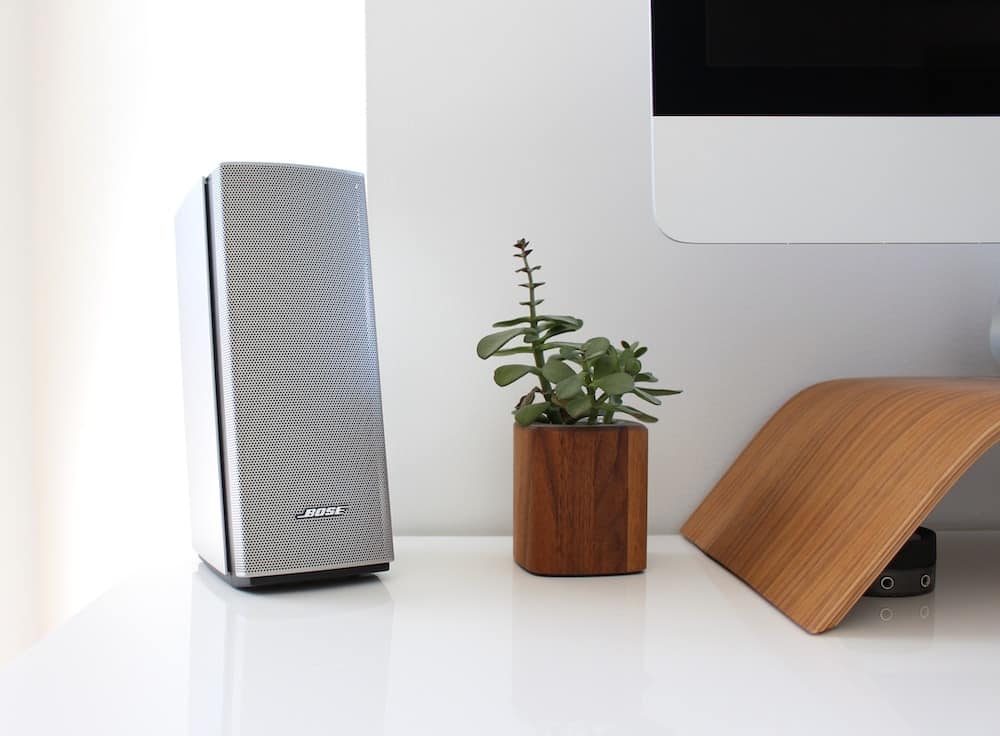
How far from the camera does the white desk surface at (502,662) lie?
0.38 metres

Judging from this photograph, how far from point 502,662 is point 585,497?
0.68 feet

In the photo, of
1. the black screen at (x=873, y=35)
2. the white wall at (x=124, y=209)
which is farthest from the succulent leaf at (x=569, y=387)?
the white wall at (x=124, y=209)

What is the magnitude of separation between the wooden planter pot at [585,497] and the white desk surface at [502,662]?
0.02 m

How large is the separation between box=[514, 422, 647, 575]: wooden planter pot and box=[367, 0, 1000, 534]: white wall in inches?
7.9

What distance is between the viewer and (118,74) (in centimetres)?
102

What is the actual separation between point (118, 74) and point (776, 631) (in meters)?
0.91

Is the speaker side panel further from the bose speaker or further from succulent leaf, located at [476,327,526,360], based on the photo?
succulent leaf, located at [476,327,526,360]

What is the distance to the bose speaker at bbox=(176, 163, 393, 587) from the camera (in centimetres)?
59

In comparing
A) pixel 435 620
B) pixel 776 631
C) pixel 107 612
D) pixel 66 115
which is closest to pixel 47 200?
pixel 66 115

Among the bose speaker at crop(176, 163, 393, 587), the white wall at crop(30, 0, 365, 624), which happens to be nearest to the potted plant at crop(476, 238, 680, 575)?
the bose speaker at crop(176, 163, 393, 587)

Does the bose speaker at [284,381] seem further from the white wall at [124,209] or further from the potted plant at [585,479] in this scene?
the white wall at [124,209]

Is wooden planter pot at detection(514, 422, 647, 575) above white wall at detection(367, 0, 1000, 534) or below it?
below

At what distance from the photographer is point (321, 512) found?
60 cm

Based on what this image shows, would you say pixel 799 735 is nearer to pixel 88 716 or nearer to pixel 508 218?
pixel 88 716
